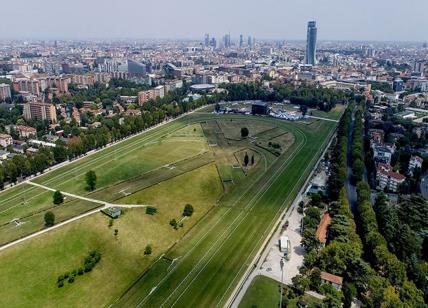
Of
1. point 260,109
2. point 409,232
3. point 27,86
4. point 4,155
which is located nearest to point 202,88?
point 260,109

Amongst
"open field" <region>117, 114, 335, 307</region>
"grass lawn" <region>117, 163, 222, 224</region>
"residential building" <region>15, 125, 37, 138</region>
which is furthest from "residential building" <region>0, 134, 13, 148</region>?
"open field" <region>117, 114, 335, 307</region>

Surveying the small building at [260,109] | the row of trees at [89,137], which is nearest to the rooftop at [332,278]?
the row of trees at [89,137]

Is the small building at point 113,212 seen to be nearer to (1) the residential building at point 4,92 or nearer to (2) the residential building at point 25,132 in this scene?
(2) the residential building at point 25,132

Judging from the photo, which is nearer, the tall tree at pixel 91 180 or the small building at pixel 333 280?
the small building at pixel 333 280

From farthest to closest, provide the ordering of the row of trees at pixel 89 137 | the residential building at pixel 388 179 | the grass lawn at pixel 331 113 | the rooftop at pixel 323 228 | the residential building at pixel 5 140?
the grass lawn at pixel 331 113
the residential building at pixel 5 140
the row of trees at pixel 89 137
the residential building at pixel 388 179
the rooftop at pixel 323 228

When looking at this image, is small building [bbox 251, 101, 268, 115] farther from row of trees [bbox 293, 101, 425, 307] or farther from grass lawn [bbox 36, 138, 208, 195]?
row of trees [bbox 293, 101, 425, 307]

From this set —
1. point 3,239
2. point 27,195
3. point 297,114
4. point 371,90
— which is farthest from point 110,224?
point 371,90

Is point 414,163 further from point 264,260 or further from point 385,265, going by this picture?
point 264,260
